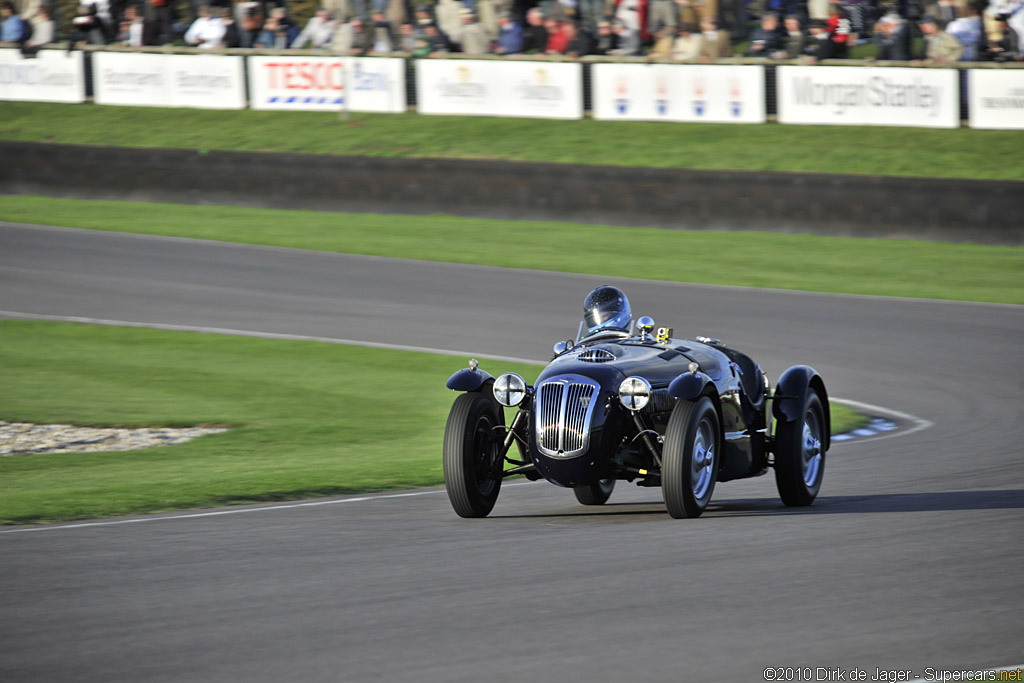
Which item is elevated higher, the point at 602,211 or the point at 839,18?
the point at 839,18

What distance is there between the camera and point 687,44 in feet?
82.9

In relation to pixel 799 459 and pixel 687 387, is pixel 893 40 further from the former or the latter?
pixel 687 387

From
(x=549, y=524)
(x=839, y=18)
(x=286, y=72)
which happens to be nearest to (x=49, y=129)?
(x=286, y=72)

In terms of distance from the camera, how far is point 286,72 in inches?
1131

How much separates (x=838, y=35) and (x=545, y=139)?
5.28 metres

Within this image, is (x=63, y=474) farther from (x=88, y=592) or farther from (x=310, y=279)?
(x=310, y=279)

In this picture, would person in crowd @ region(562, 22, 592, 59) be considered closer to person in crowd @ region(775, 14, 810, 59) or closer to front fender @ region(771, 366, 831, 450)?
person in crowd @ region(775, 14, 810, 59)

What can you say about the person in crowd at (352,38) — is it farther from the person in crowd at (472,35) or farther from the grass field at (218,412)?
the grass field at (218,412)

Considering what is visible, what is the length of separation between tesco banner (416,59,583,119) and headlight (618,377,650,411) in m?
18.7

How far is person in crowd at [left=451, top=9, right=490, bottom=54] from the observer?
89.6 ft

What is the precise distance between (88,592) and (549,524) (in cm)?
275

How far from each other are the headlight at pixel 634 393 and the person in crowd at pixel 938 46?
16.8 metres

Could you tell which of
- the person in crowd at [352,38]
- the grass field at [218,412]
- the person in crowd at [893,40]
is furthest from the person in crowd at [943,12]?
the grass field at [218,412]

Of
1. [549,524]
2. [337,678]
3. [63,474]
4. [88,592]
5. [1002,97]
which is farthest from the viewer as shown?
[1002,97]
